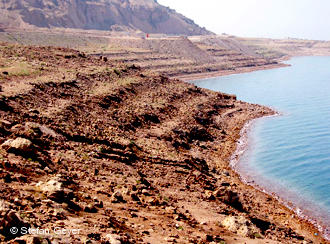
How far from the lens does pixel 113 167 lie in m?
21.3

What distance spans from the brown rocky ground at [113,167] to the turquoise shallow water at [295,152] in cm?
258

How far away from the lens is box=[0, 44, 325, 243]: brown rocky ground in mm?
13039

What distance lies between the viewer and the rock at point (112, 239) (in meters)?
11.3

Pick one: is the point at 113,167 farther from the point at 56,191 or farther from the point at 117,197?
the point at 56,191

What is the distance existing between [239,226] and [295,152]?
2373 centimetres

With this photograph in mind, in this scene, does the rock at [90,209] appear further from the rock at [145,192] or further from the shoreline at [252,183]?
the shoreline at [252,183]

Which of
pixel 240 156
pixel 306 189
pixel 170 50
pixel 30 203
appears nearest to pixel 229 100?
pixel 240 156

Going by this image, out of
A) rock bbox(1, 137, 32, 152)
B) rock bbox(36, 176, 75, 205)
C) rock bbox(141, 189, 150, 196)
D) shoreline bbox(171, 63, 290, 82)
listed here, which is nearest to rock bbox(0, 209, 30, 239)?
rock bbox(36, 176, 75, 205)

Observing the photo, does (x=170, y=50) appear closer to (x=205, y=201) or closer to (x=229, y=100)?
(x=229, y=100)

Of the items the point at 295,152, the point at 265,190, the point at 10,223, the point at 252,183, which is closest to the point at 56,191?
the point at 10,223

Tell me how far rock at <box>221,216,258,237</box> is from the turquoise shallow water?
27.3 ft

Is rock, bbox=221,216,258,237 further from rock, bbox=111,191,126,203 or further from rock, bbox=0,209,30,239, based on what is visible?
rock, bbox=0,209,30,239

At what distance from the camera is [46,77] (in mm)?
38312

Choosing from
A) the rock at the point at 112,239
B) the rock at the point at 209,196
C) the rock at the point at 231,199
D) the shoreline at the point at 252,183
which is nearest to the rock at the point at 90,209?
the rock at the point at 112,239
